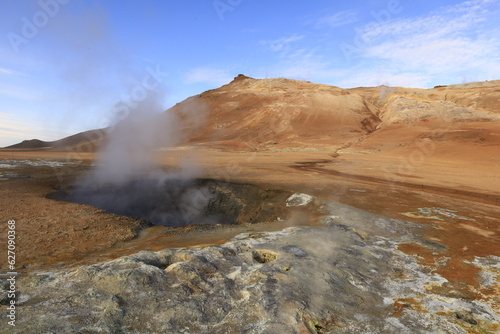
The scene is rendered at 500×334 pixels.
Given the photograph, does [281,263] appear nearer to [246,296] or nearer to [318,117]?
[246,296]

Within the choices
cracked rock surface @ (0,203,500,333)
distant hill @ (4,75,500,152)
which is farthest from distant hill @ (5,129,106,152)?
cracked rock surface @ (0,203,500,333)

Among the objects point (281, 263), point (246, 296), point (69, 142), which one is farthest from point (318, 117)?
point (246, 296)

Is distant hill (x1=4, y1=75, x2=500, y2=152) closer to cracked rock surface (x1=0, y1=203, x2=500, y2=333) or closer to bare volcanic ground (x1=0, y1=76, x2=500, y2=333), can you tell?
bare volcanic ground (x1=0, y1=76, x2=500, y2=333)

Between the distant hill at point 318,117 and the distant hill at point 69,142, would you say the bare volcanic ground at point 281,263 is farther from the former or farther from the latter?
the distant hill at point 69,142

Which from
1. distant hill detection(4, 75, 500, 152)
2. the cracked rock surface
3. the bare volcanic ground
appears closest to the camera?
the cracked rock surface

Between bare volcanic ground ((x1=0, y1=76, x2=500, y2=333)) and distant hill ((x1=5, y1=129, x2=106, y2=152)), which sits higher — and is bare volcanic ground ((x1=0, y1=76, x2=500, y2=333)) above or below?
below

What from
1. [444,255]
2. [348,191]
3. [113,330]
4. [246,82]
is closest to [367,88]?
[246,82]

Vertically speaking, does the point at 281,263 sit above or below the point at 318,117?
below

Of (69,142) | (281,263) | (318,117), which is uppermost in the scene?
(69,142)

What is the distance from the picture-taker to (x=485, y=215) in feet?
26.7

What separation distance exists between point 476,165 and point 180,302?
871 inches

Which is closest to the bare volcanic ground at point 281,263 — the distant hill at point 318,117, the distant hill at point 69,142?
the distant hill at point 318,117

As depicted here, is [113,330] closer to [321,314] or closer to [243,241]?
[321,314]

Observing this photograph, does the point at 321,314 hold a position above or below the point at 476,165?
above
